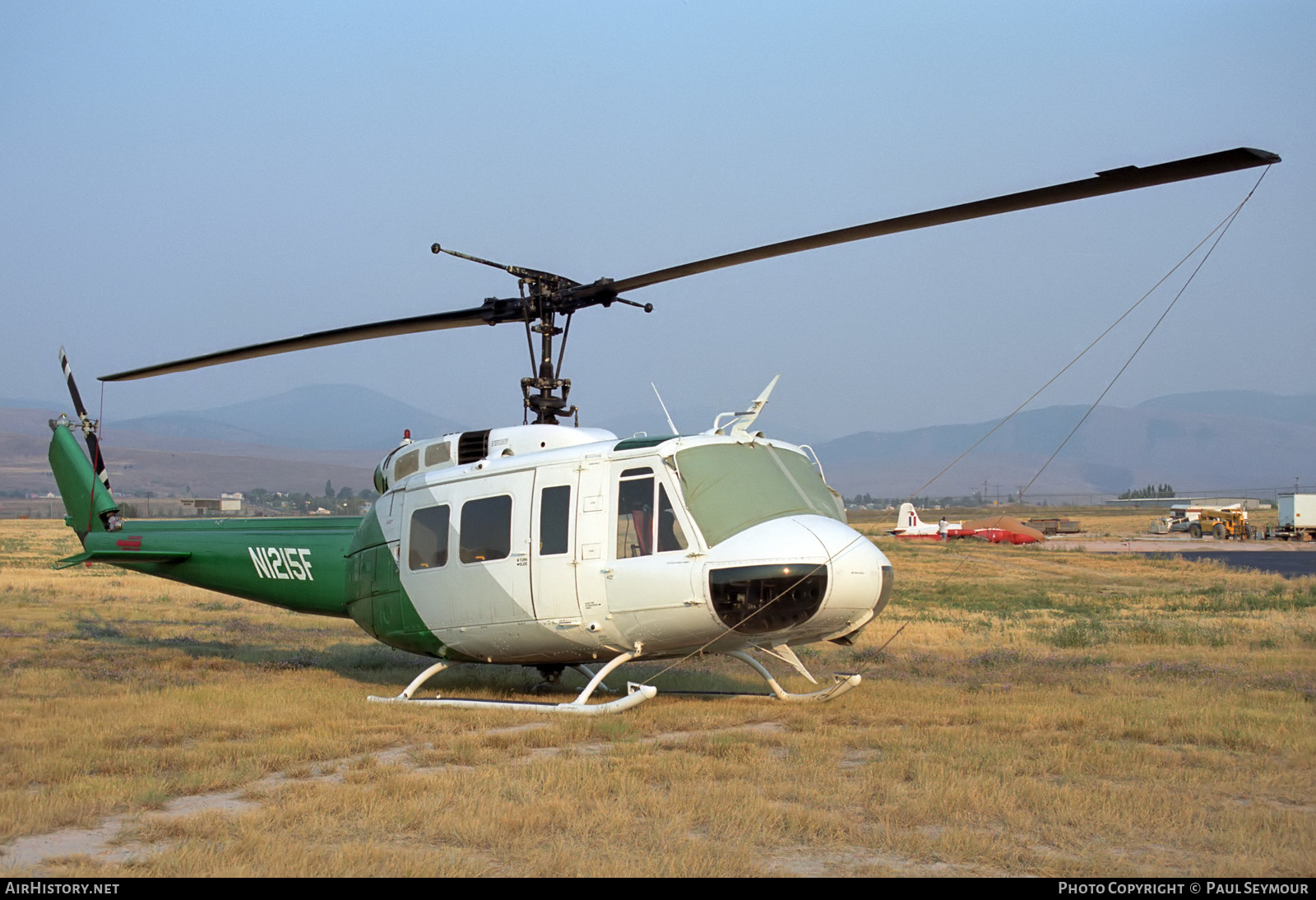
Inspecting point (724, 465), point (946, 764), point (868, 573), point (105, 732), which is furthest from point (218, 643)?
point (946, 764)

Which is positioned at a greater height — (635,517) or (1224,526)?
(635,517)

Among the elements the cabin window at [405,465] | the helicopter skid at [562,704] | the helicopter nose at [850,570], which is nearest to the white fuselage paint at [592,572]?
the helicopter nose at [850,570]

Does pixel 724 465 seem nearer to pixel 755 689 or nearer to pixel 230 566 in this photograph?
pixel 755 689

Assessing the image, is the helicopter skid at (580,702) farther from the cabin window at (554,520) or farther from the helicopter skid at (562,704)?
the cabin window at (554,520)

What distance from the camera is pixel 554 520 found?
1023 cm

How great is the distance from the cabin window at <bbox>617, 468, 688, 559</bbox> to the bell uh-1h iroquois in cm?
1

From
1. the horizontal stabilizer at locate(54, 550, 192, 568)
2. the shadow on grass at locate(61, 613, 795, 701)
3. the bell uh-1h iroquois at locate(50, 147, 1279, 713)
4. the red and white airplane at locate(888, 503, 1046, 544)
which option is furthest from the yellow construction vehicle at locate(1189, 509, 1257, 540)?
the horizontal stabilizer at locate(54, 550, 192, 568)

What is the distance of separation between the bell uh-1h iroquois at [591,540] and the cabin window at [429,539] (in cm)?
2

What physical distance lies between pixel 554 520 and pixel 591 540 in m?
0.50

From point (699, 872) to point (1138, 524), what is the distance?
3909 inches

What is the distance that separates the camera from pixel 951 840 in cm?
575

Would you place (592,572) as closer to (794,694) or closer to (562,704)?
(562,704)

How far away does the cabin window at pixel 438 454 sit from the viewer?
11.8 meters

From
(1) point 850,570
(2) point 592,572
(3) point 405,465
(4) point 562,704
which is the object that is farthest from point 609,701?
(3) point 405,465
